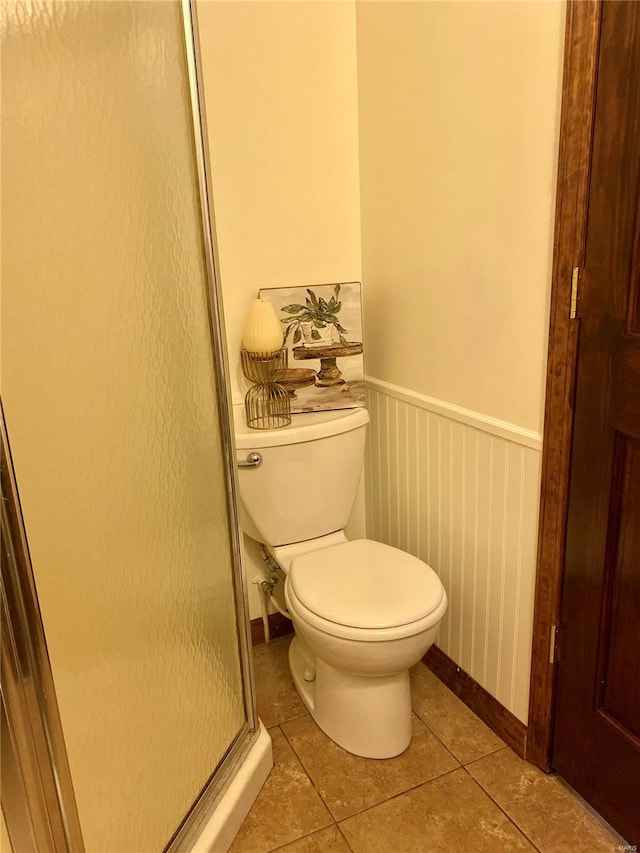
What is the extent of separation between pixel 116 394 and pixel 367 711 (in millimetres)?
1047

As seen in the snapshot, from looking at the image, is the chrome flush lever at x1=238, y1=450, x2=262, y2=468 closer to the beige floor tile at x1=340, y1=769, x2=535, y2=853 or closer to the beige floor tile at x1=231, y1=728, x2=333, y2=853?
the beige floor tile at x1=231, y1=728, x2=333, y2=853

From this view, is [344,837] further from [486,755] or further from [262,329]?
[262,329]

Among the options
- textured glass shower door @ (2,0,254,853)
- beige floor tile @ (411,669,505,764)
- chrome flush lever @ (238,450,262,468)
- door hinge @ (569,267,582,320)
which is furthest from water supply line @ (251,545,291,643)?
door hinge @ (569,267,582,320)

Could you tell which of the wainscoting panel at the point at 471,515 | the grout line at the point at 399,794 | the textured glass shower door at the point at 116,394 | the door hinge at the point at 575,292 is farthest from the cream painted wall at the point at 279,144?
the grout line at the point at 399,794

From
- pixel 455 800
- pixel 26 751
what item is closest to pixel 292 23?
pixel 26 751

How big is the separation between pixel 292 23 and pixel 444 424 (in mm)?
1144

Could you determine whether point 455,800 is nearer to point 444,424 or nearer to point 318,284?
point 444,424

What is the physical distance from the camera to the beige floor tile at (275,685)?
178 cm

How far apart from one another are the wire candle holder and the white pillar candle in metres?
0.03

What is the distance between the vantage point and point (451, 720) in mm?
1715

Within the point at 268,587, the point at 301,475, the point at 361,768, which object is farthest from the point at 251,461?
the point at 361,768

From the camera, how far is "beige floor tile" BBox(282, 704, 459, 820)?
1.50m

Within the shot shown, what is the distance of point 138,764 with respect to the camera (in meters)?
1.11

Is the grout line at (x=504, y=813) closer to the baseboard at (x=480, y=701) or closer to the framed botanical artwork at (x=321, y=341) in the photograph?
the baseboard at (x=480, y=701)
